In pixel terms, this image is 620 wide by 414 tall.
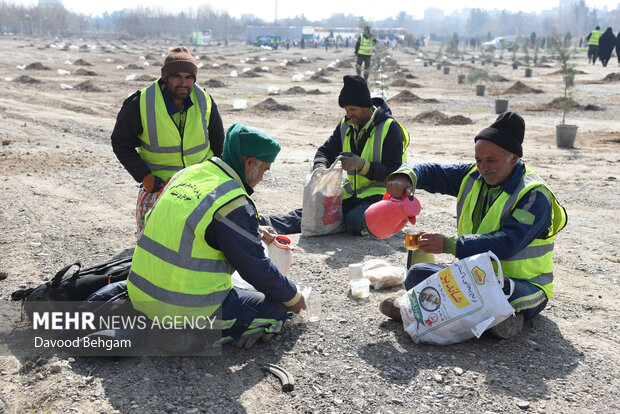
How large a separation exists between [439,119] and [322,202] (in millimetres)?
9213

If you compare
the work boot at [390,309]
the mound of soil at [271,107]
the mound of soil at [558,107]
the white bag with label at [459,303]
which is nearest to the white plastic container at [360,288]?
the work boot at [390,309]

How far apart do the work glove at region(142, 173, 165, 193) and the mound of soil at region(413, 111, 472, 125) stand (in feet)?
33.3

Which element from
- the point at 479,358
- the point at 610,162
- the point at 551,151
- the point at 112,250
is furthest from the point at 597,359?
the point at 551,151

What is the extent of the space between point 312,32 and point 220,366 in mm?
86756

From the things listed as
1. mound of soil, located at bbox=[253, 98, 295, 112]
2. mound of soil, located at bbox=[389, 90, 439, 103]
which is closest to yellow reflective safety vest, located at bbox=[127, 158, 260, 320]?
mound of soil, located at bbox=[253, 98, 295, 112]

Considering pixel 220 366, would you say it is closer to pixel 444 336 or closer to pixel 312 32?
pixel 444 336

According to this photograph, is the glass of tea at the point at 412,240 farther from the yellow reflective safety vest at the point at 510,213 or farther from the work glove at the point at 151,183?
the work glove at the point at 151,183

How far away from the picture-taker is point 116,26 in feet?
421

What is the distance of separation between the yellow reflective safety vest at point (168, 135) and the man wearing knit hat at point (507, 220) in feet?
5.69

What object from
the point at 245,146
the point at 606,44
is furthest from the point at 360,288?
the point at 606,44

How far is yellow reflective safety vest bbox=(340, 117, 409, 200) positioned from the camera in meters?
5.77

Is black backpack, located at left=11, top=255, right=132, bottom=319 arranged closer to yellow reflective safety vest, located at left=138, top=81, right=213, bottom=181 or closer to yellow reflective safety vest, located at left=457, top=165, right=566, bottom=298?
yellow reflective safety vest, located at left=138, top=81, right=213, bottom=181

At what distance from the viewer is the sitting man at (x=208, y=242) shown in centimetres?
310

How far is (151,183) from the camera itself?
15.9ft
